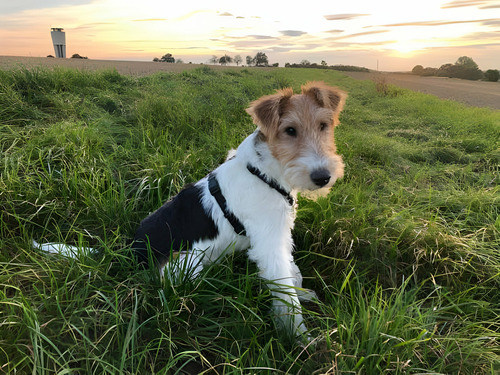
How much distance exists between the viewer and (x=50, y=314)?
2359mm

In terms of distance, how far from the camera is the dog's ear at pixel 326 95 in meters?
2.98

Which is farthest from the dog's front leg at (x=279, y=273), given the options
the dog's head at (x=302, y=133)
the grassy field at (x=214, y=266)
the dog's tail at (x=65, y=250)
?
the dog's tail at (x=65, y=250)

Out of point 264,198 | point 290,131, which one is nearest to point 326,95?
point 290,131

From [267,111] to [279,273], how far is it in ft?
4.77

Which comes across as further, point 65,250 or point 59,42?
point 59,42

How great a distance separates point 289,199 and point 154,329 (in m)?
1.58

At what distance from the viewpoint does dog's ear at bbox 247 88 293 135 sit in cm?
273

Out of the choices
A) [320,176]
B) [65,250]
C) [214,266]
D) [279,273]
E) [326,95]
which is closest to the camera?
[320,176]

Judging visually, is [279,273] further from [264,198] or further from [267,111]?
[267,111]

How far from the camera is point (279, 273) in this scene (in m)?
2.66

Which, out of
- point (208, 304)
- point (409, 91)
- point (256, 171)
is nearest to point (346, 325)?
point (208, 304)

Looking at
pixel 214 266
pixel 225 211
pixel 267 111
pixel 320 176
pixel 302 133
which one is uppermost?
pixel 267 111

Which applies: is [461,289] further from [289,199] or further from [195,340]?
[195,340]

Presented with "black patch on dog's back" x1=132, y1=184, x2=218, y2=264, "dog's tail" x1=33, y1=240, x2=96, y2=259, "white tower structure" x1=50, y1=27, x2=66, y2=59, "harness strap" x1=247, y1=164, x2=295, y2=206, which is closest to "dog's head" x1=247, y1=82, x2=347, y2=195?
"harness strap" x1=247, y1=164, x2=295, y2=206
